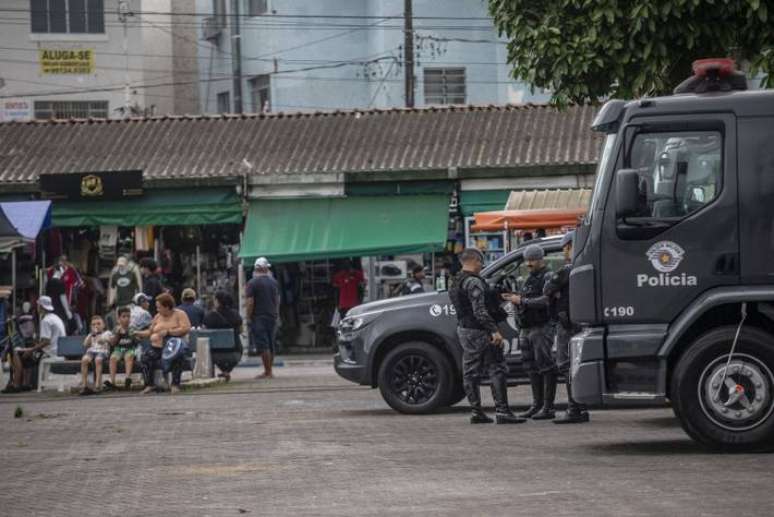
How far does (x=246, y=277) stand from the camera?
34906mm

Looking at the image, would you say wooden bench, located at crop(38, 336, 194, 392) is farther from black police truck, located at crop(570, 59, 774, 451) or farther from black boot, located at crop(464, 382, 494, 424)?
black police truck, located at crop(570, 59, 774, 451)

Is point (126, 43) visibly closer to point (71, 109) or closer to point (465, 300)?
point (71, 109)

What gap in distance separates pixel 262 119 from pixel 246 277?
179 inches

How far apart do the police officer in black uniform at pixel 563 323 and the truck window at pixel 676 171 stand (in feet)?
10.1

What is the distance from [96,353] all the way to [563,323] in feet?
34.1

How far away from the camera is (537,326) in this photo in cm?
1741

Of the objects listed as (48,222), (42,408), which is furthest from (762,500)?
(48,222)

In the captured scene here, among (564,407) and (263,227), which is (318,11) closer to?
(263,227)

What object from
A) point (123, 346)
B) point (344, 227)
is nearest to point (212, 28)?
point (344, 227)

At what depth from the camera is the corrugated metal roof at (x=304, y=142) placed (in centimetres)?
3434

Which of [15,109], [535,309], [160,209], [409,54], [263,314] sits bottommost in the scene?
[263,314]

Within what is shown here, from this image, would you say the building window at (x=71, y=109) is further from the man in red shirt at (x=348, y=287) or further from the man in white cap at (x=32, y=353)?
the man in white cap at (x=32, y=353)

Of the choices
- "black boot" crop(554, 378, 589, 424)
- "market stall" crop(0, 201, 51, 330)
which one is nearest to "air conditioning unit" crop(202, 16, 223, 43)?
"market stall" crop(0, 201, 51, 330)

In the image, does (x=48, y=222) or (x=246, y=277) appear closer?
(x=48, y=222)
